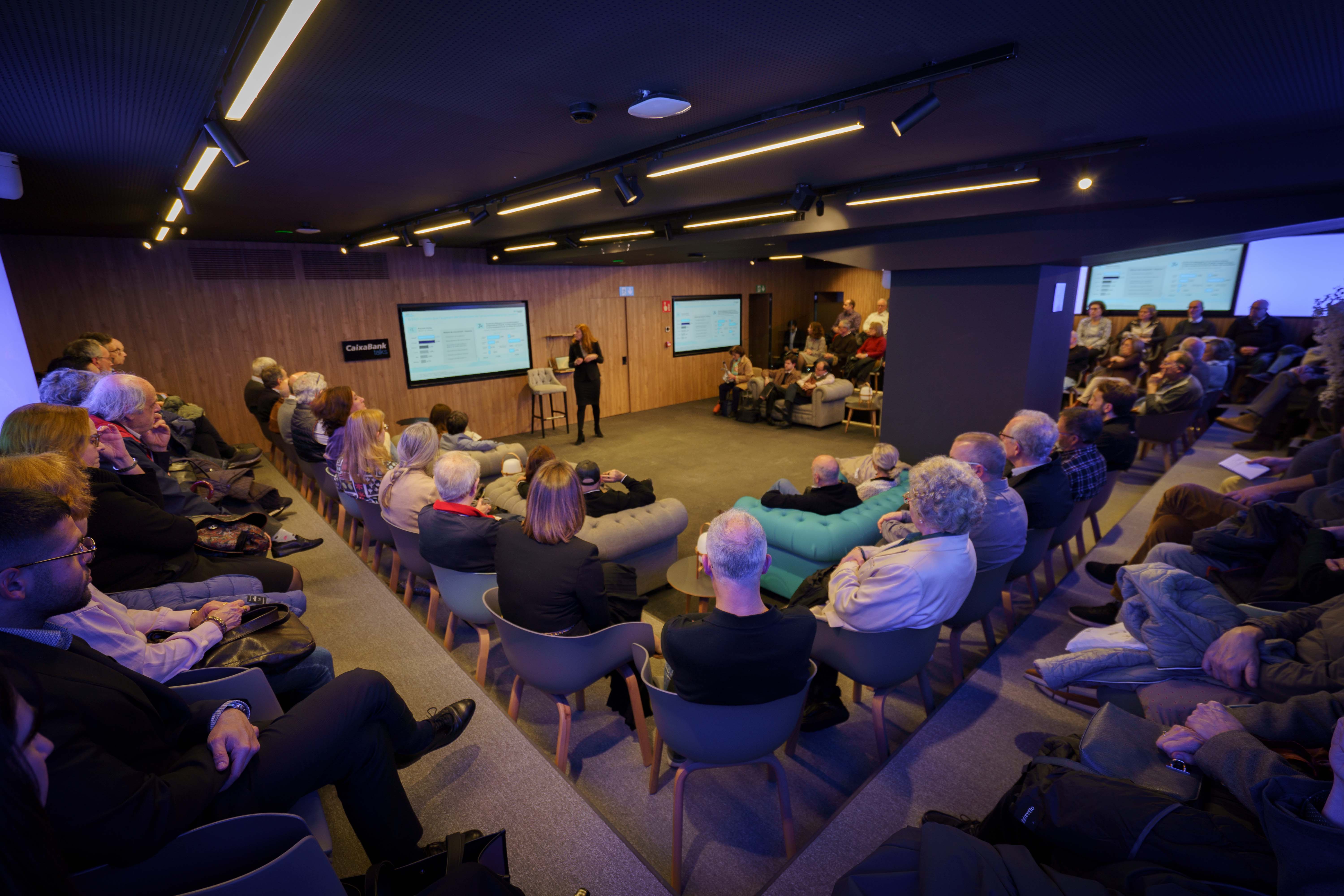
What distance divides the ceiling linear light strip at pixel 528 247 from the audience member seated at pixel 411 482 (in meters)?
4.80

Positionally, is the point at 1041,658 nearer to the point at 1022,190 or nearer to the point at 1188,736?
the point at 1188,736

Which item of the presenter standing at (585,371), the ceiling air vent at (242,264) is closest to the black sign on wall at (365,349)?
the ceiling air vent at (242,264)

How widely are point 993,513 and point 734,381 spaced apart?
23.4 feet

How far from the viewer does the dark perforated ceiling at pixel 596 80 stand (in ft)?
5.58

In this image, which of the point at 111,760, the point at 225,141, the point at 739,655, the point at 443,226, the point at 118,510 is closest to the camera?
the point at 111,760

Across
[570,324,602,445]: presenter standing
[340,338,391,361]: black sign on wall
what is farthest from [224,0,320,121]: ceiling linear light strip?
[340,338,391,361]: black sign on wall

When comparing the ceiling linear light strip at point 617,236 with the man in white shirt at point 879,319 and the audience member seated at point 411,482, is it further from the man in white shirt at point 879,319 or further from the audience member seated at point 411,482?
the man in white shirt at point 879,319

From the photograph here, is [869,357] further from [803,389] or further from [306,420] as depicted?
[306,420]

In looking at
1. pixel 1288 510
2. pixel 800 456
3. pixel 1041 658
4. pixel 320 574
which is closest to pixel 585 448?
pixel 800 456

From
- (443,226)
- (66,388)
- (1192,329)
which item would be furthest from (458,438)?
(1192,329)

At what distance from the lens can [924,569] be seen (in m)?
2.05

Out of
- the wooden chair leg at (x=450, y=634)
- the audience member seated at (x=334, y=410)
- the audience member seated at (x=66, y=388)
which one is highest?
the audience member seated at (x=66, y=388)

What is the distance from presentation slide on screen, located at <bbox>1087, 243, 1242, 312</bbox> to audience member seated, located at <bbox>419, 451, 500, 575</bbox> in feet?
31.6

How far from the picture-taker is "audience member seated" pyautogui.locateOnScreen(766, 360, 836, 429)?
8.68 meters
